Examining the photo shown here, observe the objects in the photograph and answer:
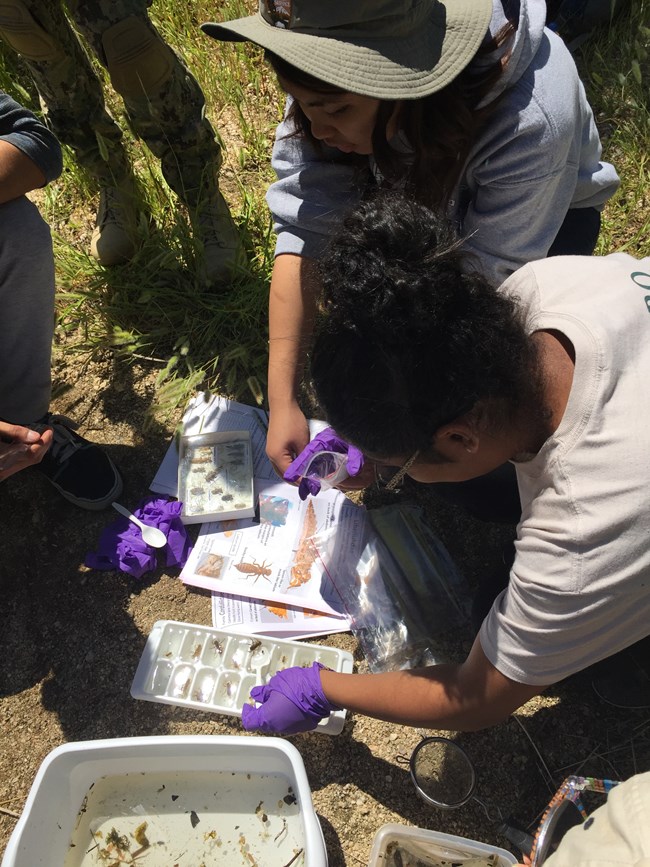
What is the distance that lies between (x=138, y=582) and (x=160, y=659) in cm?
26

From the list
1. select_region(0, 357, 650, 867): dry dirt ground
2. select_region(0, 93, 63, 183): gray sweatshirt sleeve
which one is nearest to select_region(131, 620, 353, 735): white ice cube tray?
select_region(0, 357, 650, 867): dry dirt ground

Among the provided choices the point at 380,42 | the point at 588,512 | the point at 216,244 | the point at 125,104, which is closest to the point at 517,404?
the point at 588,512

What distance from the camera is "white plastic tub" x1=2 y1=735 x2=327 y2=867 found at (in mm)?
1306

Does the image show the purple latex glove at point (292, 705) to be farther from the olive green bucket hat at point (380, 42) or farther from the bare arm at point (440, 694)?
the olive green bucket hat at point (380, 42)

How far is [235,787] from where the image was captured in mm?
1394

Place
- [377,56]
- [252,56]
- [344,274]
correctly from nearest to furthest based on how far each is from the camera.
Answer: [344,274] < [377,56] < [252,56]

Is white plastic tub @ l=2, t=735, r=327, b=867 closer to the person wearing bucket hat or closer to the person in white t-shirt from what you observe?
the person in white t-shirt

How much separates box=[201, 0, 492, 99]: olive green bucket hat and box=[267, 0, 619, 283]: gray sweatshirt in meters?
0.10

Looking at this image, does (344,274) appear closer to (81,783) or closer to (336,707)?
(336,707)

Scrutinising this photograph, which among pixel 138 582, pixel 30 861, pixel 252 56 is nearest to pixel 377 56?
pixel 138 582

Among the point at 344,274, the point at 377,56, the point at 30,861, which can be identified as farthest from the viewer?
the point at 30,861

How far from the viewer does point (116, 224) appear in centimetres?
230

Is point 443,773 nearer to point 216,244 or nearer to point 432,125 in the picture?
point 432,125

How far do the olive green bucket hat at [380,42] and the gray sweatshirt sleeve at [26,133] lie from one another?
746mm
